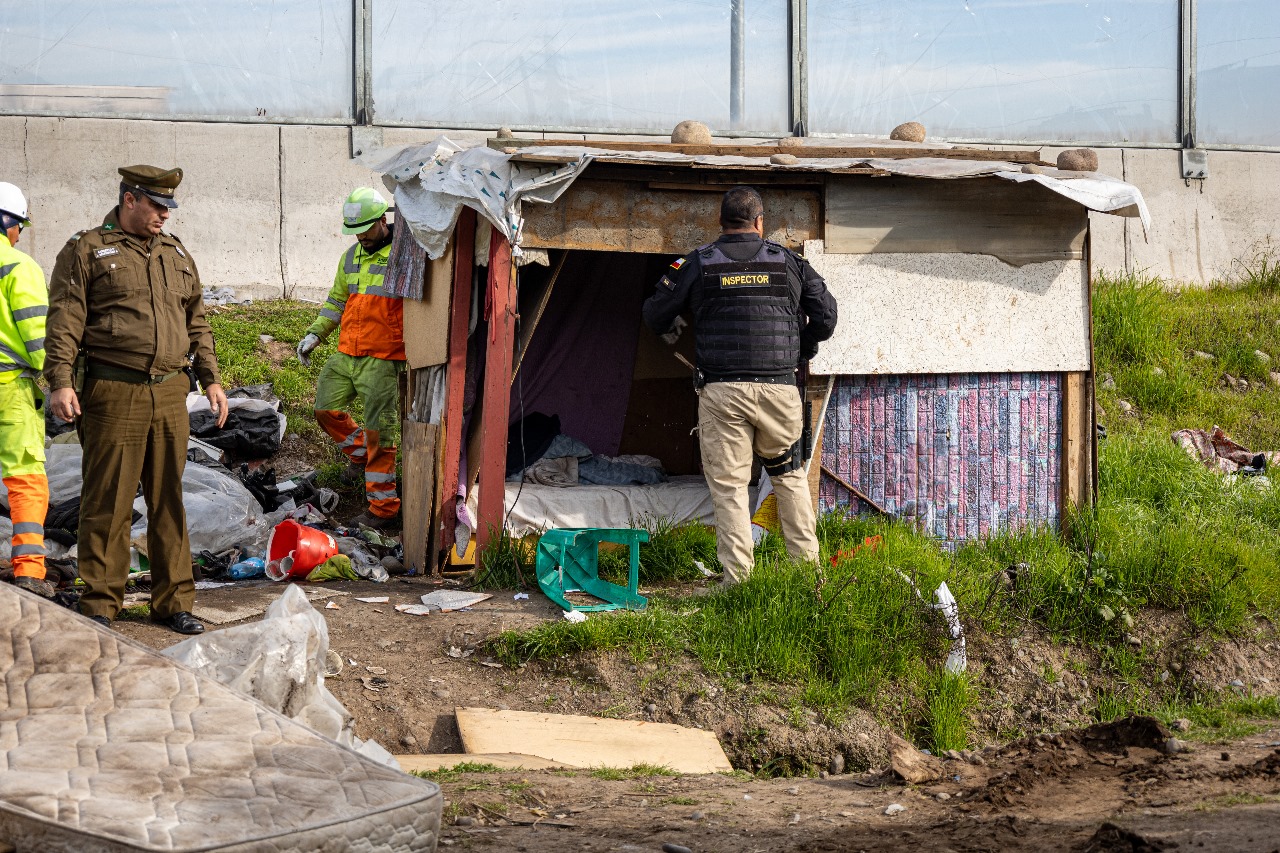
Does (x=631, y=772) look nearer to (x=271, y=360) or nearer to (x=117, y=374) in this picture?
(x=117, y=374)

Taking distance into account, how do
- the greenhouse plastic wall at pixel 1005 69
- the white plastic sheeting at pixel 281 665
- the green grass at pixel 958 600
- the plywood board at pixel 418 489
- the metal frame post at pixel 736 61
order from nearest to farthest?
the white plastic sheeting at pixel 281 665 < the green grass at pixel 958 600 < the plywood board at pixel 418 489 < the metal frame post at pixel 736 61 < the greenhouse plastic wall at pixel 1005 69

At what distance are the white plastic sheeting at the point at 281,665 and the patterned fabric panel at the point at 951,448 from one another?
3.40 meters

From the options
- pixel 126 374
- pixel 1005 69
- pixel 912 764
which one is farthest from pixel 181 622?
pixel 1005 69

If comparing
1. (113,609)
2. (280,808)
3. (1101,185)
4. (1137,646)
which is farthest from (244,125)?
(280,808)

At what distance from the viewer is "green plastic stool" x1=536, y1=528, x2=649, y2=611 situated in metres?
6.47

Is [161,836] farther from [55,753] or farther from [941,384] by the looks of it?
[941,384]

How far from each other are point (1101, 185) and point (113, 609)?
548 cm

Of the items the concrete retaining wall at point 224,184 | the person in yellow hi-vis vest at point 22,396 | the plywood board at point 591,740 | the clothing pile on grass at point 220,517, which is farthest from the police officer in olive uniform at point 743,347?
→ the concrete retaining wall at point 224,184

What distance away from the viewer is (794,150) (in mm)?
7258

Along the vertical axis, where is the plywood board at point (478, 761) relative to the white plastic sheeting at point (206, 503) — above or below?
below

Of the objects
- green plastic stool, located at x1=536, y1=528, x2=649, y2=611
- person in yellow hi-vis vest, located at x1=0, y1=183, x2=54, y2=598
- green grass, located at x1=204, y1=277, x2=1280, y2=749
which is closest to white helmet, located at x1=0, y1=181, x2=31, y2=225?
person in yellow hi-vis vest, located at x1=0, y1=183, x2=54, y2=598

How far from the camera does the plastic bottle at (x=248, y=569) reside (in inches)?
283

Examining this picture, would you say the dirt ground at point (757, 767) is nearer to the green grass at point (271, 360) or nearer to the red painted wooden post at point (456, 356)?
the red painted wooden post at point (456, 356)

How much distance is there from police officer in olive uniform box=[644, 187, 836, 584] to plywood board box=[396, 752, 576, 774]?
5.43 ft
